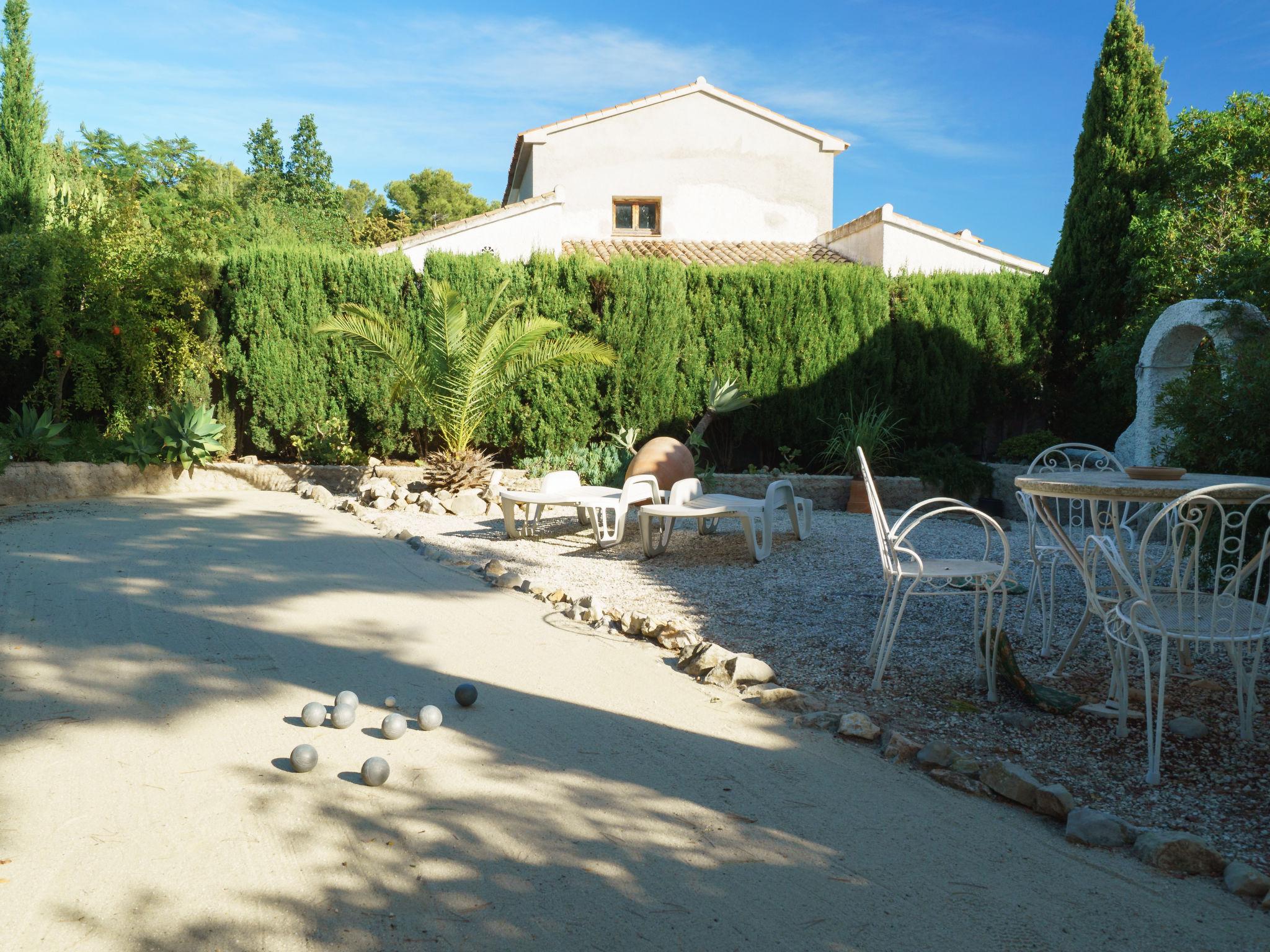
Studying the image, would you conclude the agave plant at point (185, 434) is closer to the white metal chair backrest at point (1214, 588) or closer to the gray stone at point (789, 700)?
the gray stone at point (789, 700)

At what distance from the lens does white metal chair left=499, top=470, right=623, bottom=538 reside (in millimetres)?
8086

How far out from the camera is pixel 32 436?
9961 millimetres

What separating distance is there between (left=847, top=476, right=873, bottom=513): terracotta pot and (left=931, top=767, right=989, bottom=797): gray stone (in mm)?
8007

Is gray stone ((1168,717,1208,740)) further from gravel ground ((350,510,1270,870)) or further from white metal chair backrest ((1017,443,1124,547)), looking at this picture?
white metal chair backrest ((1017,443,1124,547))

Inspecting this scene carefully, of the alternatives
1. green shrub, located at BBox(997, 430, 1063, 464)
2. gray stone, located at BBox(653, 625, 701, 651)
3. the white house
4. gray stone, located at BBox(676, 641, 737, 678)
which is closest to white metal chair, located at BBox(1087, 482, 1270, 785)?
gray stone, located at BBox(676, 641, 737, 678)

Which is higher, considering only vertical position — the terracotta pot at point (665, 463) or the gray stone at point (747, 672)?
the terracotta pot at point (665, 463)

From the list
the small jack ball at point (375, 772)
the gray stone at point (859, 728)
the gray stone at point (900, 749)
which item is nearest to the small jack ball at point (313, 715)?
the small jack ball at point (375, 772)

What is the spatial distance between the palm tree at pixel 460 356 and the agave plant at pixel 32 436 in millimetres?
Answer: 3138

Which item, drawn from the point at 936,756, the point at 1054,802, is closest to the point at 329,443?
the point at 936,756

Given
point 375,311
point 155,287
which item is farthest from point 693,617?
point 155,287

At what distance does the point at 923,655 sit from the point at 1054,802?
1770 mm

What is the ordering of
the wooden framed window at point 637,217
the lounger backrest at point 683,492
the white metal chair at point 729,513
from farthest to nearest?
the wooden framed window at point 637,217
the lounger backrest at point 683,492
the white metal chair at point 729,513

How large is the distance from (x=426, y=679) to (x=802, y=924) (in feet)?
7.64

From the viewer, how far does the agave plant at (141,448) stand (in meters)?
10.6
